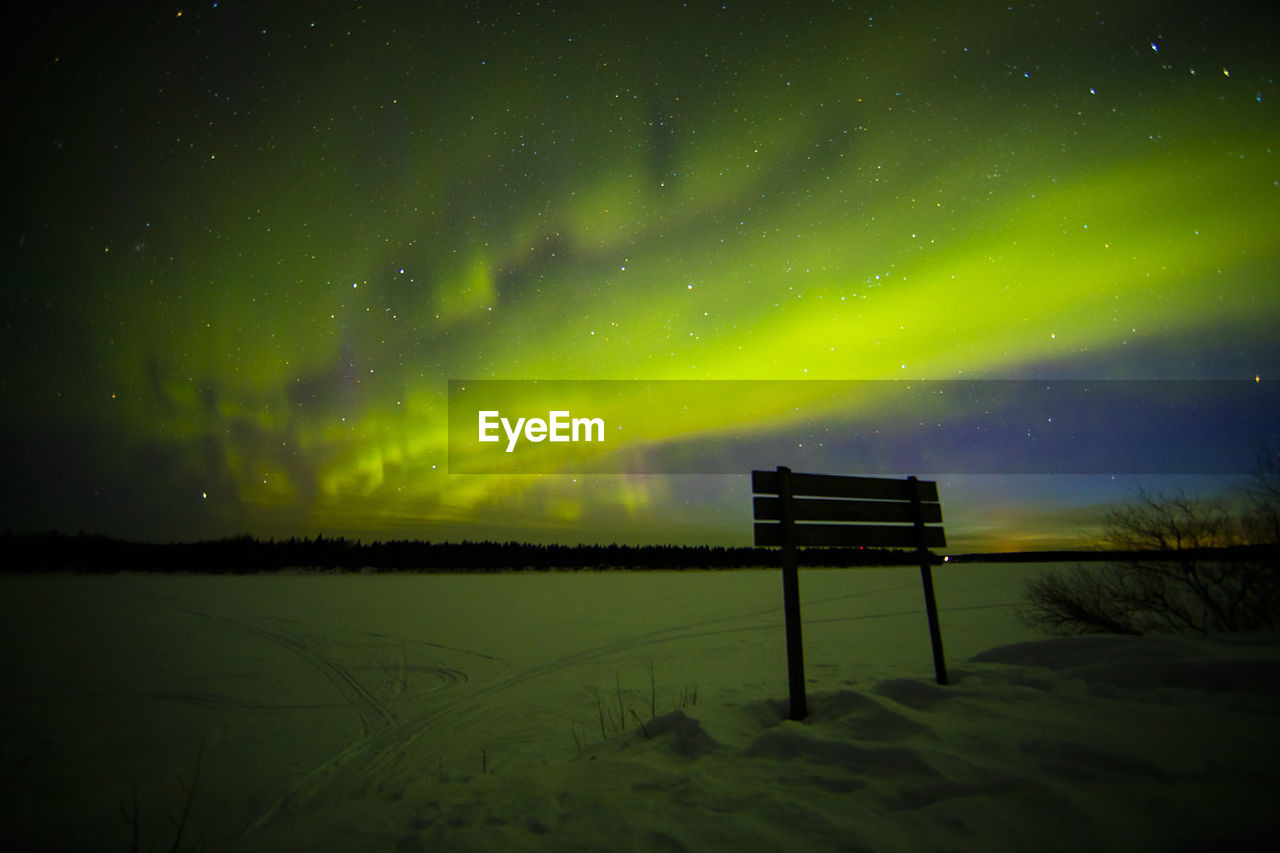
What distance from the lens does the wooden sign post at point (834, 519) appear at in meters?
5.23

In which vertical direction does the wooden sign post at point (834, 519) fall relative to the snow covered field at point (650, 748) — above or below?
above

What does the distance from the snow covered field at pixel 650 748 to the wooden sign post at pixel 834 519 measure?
0.73 m

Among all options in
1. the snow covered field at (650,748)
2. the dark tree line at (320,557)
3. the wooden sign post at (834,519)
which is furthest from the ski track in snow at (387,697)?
the dark tree line at (320,557)

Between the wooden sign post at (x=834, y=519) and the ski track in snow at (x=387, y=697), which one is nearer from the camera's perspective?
the wooden sign post at (x=834, y=519)

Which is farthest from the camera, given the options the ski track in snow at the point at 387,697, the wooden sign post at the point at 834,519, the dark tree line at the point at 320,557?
the dark tree line at the point at 320,557

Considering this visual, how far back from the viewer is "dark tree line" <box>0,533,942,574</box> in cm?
6481

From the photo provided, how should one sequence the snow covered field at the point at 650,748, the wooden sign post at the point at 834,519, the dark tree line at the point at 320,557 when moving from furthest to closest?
1. the dark tree line at the point at 320,557
2. the wooden sign post at the point at 834,519
3. the snow covered field at the point at 650,748

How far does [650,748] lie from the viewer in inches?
188

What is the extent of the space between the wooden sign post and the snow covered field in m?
0.73

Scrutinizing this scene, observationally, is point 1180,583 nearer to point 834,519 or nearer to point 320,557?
point 834,519

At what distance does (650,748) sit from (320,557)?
267 feet

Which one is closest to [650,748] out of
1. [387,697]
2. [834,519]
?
[834,519]

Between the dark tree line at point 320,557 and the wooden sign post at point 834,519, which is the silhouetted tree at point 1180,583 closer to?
the wooden sign post at point 834,519

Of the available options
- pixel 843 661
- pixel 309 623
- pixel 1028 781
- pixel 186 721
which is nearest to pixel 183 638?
pixel 309 623
